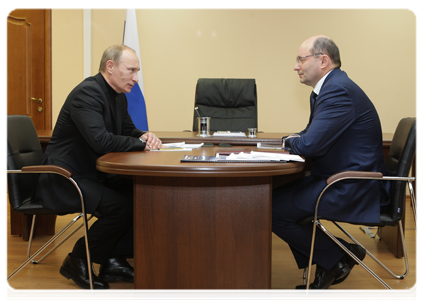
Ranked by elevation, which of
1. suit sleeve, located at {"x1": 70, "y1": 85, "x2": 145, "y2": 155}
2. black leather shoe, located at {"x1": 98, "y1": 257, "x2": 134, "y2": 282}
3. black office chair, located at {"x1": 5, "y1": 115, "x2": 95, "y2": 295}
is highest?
suit sleeve, located at {"x1": 70, "y1": 85, "x2": 145, "y2": 155}

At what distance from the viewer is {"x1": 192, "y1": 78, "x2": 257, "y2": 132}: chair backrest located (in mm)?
3488

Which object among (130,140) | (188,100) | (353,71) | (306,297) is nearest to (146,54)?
(188,100)

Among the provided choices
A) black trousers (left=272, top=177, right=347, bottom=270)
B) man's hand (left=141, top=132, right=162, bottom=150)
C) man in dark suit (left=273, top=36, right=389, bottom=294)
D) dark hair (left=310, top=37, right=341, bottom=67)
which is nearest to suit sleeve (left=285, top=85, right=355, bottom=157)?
man in dark suit (left=273, top=36, right=389, bottom=294)

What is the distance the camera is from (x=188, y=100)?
455 cm

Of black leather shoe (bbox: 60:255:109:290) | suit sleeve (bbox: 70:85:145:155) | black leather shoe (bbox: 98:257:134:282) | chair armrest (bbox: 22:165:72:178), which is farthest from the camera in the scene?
black leather shoe (bbox: 98:257:134:282)

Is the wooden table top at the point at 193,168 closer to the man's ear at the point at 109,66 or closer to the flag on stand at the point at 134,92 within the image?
the man's ear at the point at 109,66

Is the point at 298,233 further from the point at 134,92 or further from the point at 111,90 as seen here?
the point at 134,92

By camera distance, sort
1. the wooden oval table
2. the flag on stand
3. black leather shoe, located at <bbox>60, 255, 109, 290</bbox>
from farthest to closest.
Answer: the flag on stand, black leather shoe, located at <bbox>60, 255, 109, 290</bbox>, the wooden oval table

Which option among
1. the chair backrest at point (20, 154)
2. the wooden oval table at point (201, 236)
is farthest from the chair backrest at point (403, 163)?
the chair backrest at point (20, 154)

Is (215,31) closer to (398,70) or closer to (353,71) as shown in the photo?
(353,71)

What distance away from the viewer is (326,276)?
75.9 inches

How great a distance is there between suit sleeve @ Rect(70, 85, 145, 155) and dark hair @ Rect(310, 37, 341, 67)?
1.09 m

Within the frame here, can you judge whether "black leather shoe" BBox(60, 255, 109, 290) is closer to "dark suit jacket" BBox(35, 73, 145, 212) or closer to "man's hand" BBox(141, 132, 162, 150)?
"dark suit jacket" BBox(35, 73, 145, 212)

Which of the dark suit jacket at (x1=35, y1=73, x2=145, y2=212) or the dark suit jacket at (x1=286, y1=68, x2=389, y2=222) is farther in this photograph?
the dark suit jacket at (x1=35, y1=73, x2=145, y2=212)
